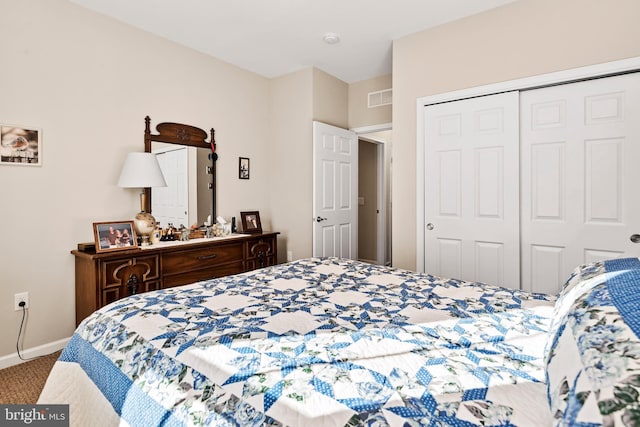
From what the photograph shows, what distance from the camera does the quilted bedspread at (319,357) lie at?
77cm

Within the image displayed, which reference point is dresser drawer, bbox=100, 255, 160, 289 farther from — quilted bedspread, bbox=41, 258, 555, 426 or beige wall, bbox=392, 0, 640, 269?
beige wall, bbox=392, 0, 640, 269

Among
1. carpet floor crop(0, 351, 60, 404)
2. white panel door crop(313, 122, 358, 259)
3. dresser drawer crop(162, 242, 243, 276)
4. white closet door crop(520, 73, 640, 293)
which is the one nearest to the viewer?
carpet floor crop(0, 351, 60, 404)

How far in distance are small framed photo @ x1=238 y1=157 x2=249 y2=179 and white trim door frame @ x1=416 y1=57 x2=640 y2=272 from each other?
6.64 feet

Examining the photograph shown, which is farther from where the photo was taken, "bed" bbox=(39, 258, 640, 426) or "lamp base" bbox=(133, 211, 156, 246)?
"lamp base" bbox=(133, 211, 156, 246)

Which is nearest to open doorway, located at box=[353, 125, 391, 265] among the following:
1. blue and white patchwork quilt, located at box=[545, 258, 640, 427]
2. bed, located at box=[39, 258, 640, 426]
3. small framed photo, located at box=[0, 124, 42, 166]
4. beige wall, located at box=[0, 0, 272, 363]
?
beige wall, located at box=[0, 0, 272, 363]

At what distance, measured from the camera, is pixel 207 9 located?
283 centimetres

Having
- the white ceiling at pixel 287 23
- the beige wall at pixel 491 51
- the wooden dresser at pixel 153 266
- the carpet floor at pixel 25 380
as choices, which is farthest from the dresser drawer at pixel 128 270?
the beige wall at pixel 491 51

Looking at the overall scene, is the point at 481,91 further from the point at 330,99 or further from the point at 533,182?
the point at 330,99

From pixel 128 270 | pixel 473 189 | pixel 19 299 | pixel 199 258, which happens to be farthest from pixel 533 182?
pixel 19 299

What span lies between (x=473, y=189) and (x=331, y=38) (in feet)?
6.48

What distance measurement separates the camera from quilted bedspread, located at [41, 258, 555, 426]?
0.77m

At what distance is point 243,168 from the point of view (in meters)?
4.06

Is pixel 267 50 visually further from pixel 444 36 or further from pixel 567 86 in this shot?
pixel 567 86

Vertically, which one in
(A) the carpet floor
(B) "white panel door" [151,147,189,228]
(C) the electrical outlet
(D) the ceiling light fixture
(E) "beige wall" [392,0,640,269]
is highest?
(D) the ceiling light fixture
